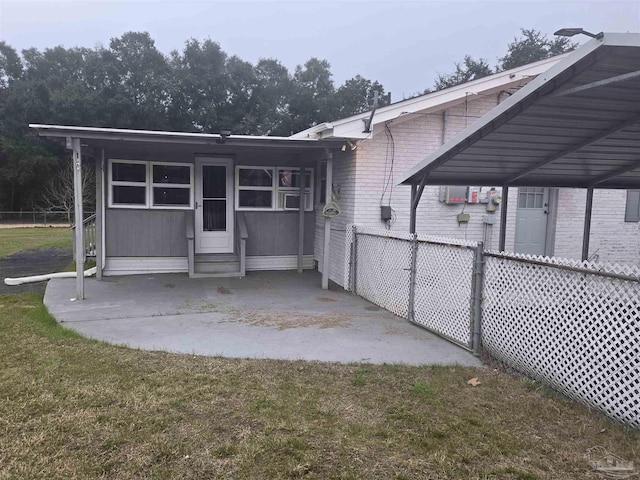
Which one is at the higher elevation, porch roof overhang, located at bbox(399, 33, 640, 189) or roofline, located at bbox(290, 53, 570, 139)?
roofline, located at bbox(290, 53, 570, 139)

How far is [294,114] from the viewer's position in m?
39.5

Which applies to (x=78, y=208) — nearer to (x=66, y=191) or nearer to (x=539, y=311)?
(x=539, y=311)

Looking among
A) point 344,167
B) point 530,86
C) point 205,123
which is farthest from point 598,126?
point 205,123

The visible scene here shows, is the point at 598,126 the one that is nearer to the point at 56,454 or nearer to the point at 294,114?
the point at 56,454

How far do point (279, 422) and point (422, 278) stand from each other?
3.13m

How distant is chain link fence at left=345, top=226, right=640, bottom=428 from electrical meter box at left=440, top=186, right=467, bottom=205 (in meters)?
2.73

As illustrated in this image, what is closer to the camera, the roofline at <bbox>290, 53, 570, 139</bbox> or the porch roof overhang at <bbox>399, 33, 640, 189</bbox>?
the porch roof overhang at <bbox>399, 33, 640, 189</bbox>

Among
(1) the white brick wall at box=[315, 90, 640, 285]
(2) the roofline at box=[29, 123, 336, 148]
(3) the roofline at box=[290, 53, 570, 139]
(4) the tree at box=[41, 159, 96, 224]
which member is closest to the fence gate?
(1) the white brick wall at box=[315, 90, 640, 285]

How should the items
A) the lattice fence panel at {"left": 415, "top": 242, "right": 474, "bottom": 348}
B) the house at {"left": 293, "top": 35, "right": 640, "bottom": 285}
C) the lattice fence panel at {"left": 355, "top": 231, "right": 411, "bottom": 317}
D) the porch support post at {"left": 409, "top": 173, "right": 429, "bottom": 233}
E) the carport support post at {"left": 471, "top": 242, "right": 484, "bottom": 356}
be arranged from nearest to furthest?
the carport support post at {"left": 471, "top": 242, "right": 484, "bottom": 356} < the lattice fence panel at {"left": 415, "top": 242, "right": 474, "bottom": 348} < the lattice fence panel at {"left": 355, "top": 231, "right": 411, "bottom": 317} < the porch support post at {"left": 409, "top": 173, "right": 429, "bottom": 233} < the house at {"left": 293, "top": 35, "right": 640, "bottom": 285}

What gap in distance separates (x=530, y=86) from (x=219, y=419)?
3.92m

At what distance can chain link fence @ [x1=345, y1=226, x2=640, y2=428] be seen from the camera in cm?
Answer: 336

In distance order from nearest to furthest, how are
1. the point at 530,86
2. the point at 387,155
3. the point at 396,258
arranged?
the point at 530,86, the point at 396,258, the point at 387,155

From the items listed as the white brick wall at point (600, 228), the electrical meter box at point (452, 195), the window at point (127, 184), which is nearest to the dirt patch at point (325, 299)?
the electrical meter box at point (452, 195)

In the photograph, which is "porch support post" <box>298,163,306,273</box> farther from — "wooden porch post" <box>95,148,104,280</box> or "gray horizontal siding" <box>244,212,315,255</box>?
"wooden porch post" <box>95,148,104,280</box>
